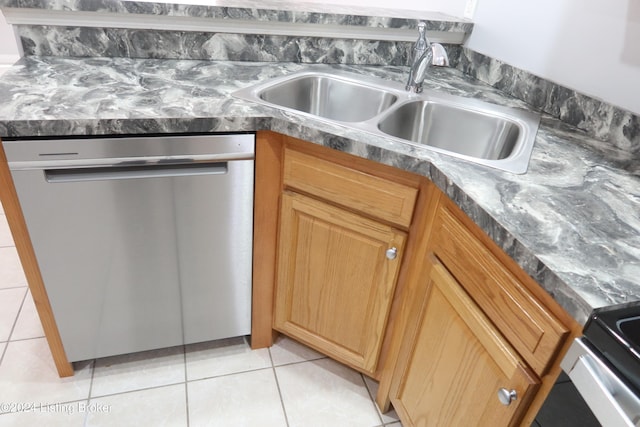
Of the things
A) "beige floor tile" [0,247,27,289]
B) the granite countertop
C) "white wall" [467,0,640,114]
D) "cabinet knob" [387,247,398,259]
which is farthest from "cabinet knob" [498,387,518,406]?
"beige floor tile" [0,247,27,289]

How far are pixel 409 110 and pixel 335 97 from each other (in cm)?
30

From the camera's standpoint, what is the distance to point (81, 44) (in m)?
1.42

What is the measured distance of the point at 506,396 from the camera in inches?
33.2

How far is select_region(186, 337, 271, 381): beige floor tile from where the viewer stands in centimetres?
156

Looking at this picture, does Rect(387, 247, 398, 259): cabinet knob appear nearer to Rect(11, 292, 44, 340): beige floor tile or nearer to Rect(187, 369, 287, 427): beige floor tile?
Rect(187, 369, 287, 427): beige floor tile

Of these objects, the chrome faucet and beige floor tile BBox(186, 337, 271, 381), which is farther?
beige floor tile BBox(186, 337, 271, 381)

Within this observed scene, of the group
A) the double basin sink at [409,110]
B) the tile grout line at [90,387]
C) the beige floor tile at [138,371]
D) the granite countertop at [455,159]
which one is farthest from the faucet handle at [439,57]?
the tile grout line at [90,387]

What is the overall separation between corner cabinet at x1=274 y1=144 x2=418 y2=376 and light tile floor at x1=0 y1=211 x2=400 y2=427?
139 millimetres

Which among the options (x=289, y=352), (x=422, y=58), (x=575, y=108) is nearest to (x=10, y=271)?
(x=289, y=352)

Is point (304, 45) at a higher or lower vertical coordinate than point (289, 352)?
higher

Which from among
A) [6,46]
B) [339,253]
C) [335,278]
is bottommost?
[335,278]

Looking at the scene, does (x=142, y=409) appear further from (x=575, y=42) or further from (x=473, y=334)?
(x=575, y=42)

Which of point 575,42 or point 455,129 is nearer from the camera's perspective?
point 575,42

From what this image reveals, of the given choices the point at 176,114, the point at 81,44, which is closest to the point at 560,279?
the point at 176,114
